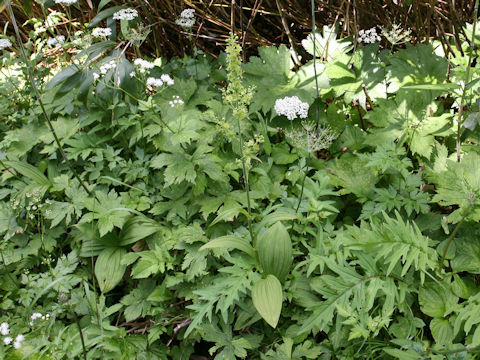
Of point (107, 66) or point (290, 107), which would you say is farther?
point (107, 66)

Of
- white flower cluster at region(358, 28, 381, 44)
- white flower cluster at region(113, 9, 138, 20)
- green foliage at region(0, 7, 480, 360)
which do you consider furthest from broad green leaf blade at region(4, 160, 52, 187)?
white flower cluster at region(358, 28, 381, 44)

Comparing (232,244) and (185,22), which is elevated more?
(185,22)

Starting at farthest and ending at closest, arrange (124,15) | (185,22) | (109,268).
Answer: (185,22) < (124,15) < (109,268)

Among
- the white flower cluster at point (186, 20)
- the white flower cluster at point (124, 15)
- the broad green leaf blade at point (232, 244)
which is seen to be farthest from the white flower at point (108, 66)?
the broad green leaf blade at point (232, 244)

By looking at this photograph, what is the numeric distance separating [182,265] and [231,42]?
3.22 feet

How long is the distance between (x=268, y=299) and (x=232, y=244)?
0.85 feet

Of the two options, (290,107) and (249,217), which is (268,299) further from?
(290,107)

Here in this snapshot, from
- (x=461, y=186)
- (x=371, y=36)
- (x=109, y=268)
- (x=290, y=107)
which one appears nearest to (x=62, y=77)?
(x=109, y=268)

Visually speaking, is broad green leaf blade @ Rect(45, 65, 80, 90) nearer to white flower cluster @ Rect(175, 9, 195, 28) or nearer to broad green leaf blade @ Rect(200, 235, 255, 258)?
white flower cluster @ Rect(175, 9, 195, 28)

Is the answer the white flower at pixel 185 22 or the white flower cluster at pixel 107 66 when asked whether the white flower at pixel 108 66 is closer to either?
the white flower cluster at pixel 107 66

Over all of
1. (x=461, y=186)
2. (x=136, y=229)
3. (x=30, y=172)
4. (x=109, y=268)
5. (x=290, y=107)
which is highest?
(x=290, y=107)

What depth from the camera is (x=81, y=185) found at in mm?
2217

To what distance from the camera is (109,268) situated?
1.94 meters

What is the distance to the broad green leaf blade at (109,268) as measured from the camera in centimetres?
190
